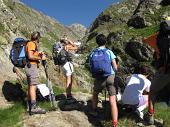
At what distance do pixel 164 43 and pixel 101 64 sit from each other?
2131 mm

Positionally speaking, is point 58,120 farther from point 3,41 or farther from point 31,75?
point 3,41

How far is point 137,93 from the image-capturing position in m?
15.8

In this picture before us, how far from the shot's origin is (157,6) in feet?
149

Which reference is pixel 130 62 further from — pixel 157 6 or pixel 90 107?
pixel 90 107

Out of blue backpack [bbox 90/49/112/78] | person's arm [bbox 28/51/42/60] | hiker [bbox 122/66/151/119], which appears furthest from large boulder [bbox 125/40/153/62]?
blue backpack [bbox 90/49/112/78]

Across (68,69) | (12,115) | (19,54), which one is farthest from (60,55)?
(12,115)

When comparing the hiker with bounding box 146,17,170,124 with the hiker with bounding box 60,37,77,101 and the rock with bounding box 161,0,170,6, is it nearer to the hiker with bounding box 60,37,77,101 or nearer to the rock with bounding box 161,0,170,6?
the hiker with bounding box 60,37,77,101

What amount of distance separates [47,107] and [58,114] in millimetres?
1149

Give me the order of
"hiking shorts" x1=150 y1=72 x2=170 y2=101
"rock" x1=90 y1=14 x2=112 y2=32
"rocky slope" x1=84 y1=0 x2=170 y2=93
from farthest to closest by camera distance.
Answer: "rock" x1=90 y1=14 x2=112 y2=32 < "rocky slope" x1=84 y1=0 x2=170 y2=93 < "hiking shorts" x1=150 y1=72 x2=170 y2=101

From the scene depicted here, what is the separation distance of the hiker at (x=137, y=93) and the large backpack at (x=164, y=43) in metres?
1.63

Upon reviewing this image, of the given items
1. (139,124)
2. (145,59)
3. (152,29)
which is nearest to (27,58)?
(139,124)

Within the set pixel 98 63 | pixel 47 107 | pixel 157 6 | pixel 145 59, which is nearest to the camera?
pixel 98 63

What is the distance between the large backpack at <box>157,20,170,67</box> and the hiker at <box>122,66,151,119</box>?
1628 mm

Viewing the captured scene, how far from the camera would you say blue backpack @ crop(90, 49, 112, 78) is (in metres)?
15.1
